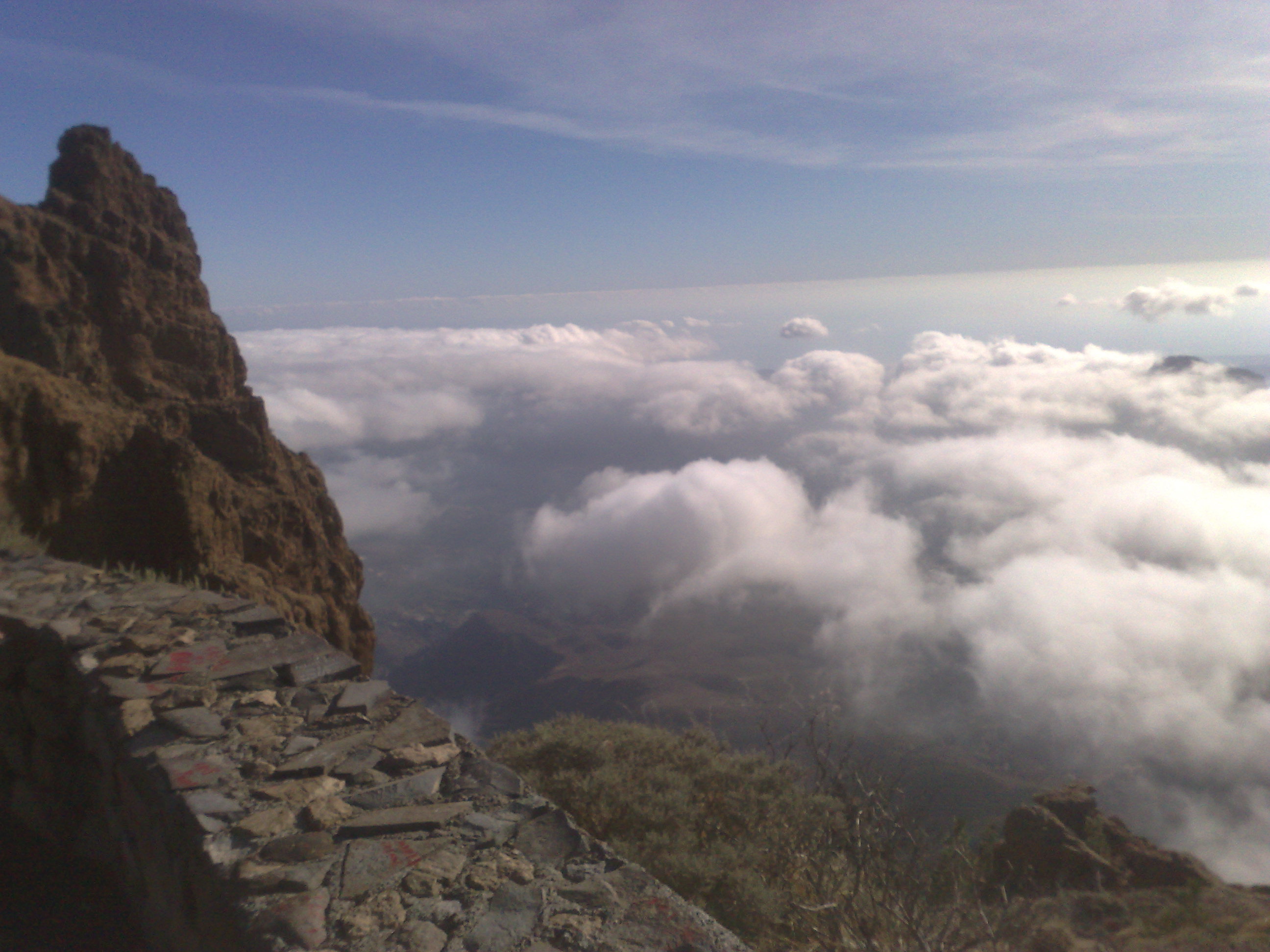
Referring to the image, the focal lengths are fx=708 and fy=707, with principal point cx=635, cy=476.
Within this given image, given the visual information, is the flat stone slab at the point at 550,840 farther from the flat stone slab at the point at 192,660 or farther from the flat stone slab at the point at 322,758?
the flat stone slab at the point at 192,660

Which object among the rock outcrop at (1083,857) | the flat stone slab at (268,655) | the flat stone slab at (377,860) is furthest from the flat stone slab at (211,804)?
the rock outcrop at (1083,857)

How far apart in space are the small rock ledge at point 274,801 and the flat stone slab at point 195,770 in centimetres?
1

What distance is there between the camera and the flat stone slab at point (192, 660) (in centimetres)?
449

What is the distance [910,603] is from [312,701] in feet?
671

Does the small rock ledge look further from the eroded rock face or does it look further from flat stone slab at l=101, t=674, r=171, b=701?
the eroded rock face

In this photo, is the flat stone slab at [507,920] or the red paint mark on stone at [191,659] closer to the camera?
the flat stone slab at [507,920]

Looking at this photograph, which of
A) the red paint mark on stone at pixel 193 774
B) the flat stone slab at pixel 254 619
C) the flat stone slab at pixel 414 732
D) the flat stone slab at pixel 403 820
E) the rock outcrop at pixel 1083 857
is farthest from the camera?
the rock outcrop at pixel 1083 857

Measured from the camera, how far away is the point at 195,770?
342 cm

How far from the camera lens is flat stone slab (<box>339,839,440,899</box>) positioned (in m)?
2.72

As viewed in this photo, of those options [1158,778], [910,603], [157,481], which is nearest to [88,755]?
[157,481]

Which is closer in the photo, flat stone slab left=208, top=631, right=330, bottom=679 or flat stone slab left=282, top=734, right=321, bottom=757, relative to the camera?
flat stone slab left=282, top=734, right=321, bottom=757

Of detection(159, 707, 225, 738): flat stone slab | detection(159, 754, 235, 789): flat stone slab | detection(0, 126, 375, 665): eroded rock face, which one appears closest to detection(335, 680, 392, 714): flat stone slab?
detection(159, 707, 225, 738): flat stone slab

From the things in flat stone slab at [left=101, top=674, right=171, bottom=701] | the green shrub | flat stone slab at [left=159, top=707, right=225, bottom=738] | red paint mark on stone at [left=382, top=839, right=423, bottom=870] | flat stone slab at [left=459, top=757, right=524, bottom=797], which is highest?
flat stone slab at [left=101, top=674, right=171, bottom=701]

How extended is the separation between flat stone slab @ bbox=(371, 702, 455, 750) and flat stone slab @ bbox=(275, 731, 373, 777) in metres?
0.10
